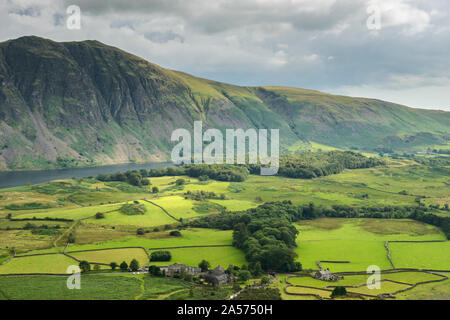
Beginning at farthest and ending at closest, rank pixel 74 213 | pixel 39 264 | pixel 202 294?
pixel 74 213 → pixel 39 264 → pixel 202 294

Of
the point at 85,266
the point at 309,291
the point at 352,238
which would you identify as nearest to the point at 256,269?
the point at 309,291

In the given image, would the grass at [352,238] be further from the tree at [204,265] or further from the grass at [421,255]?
the tree at [204,265]

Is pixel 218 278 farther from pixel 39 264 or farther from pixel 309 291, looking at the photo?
pixel 39 264

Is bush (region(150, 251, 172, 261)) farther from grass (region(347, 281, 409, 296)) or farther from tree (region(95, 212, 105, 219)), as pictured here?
tree (region(95, 212, 105, 219))

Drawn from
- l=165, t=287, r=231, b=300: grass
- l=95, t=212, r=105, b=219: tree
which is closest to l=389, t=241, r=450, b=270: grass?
l=165, t=287, r=231, b=300: grass

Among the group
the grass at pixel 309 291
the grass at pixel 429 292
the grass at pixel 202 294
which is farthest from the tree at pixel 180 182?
the grass at pixel 429 292

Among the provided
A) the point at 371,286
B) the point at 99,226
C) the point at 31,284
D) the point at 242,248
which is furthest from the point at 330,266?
the point at 99,226

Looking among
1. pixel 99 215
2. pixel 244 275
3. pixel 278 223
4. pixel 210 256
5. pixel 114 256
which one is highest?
pixel 278 223
